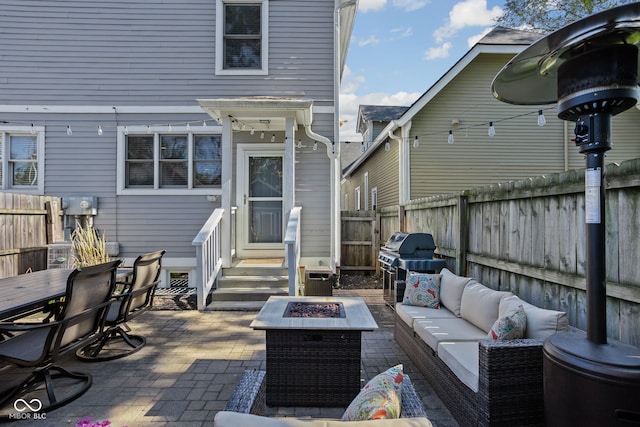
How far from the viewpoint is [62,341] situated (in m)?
2.85

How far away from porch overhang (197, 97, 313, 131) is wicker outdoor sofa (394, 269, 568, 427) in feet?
12.7

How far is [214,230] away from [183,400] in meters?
3.26

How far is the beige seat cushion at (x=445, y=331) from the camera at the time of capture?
296 centimetres

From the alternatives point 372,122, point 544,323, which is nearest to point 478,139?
point 372,122

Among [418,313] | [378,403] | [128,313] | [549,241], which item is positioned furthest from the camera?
[128,313]

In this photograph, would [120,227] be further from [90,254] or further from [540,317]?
[540,317]

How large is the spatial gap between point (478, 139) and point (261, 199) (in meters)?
5.65

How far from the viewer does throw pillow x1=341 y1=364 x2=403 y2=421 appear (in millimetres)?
1287

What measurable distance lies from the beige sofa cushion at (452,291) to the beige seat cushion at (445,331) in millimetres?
207

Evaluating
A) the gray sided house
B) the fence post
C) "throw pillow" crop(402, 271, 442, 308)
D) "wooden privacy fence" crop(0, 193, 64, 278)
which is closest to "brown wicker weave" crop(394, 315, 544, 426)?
"throw pillow" crop(402, 271, 442, 308)

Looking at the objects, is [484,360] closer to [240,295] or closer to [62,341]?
[62,341]

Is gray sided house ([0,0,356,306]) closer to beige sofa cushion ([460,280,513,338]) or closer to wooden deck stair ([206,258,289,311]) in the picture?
wooden deck stair ([206,258,289,311])

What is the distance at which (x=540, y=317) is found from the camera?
97.2 inches

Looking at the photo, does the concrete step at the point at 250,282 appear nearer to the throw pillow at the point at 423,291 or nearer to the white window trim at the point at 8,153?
the throw pillow at the point at 423,291
